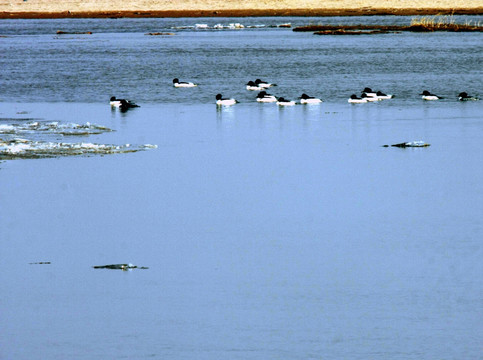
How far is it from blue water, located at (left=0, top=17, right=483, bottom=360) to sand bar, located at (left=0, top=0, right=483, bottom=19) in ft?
207

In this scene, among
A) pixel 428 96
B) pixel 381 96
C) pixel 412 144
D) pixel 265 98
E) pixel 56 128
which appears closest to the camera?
pixel 412 144

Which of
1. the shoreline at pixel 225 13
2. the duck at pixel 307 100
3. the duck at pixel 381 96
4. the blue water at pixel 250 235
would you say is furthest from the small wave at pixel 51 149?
the shoreline at pixel 225 13

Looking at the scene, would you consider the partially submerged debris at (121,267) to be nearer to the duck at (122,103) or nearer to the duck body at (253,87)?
the duck at (122,103)

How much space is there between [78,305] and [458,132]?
1321 centimetres

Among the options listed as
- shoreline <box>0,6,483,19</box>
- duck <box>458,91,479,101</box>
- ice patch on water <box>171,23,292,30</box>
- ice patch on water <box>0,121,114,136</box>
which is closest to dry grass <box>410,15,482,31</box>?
ice patch on water <box>171,23,292,30</box>

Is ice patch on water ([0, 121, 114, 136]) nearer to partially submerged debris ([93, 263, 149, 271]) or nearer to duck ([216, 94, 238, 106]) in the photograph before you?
duck ([216, 94, 238, 106])

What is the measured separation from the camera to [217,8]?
96.8 m

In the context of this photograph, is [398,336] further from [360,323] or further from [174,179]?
[174,179]

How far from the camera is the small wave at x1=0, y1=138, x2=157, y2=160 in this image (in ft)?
62.4

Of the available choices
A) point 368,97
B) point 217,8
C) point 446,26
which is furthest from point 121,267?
point 217,8

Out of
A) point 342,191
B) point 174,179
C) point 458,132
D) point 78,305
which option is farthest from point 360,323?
point 458,132

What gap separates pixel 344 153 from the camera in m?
19.1

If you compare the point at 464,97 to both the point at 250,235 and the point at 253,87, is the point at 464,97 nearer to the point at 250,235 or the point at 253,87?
the point at 253,87

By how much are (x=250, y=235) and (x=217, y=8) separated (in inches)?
3360
